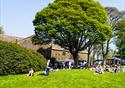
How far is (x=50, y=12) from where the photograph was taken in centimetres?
6278

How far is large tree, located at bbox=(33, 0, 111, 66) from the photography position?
60.6m

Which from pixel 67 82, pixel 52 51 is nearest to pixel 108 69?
pixel 67 82

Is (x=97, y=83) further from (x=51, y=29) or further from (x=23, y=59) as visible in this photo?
(x=51, y=29)

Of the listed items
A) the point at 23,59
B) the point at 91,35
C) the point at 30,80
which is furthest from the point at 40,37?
the point at 30,80

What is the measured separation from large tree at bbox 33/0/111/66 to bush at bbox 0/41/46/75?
21168 mm

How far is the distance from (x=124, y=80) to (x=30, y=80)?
26.3 feet

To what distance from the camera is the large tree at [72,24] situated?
199ft

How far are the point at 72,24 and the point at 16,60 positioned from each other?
25.2 m

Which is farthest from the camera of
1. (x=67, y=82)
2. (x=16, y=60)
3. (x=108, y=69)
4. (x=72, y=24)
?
(x=72, y=24)

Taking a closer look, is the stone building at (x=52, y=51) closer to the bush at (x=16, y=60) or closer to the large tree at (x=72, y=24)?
the large tree at (x=72, y=24)

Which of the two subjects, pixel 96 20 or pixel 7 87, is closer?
pixel 7 87

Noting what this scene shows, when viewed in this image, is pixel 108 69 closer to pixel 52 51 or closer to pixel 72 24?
pixel 72 24

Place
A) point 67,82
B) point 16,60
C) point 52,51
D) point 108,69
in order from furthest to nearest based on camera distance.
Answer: point 52,51, point 108,69, point 16,60, point 67,82

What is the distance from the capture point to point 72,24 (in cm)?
6041
